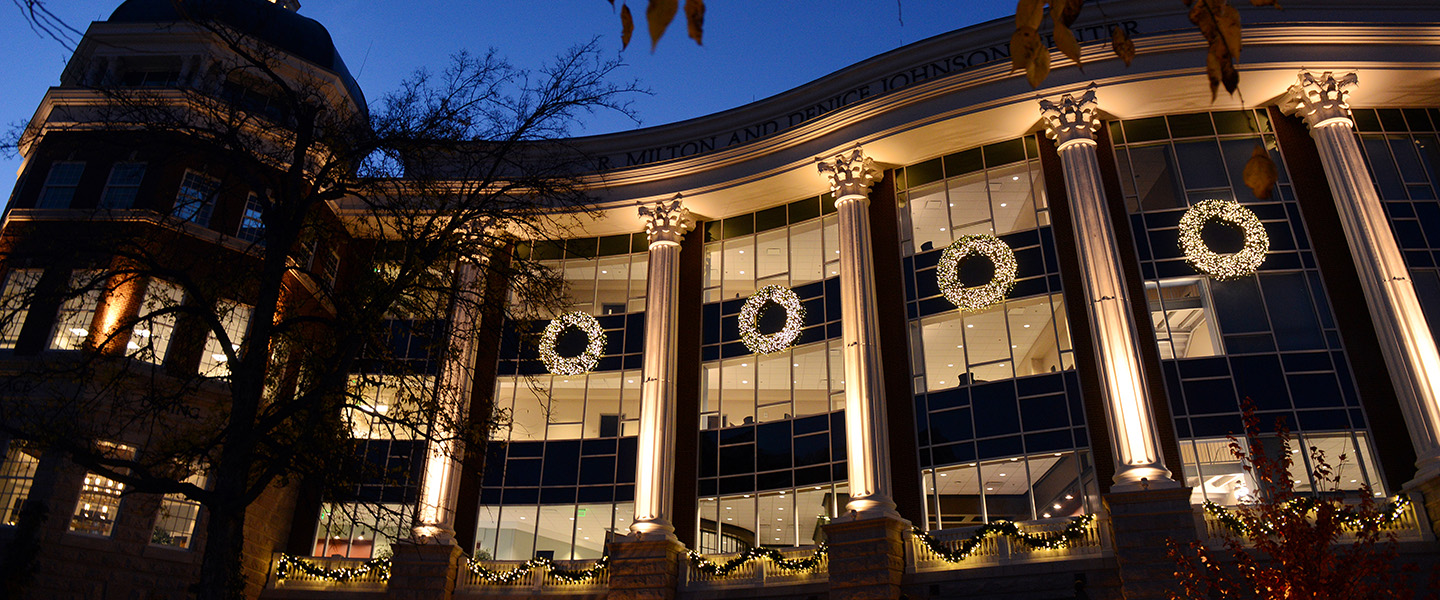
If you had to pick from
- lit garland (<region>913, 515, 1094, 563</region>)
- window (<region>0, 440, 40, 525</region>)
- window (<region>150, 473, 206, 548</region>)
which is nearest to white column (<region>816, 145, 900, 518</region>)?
lit garland (<region>913, 515, 1094, 563</region>)

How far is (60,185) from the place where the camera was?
2814 cm

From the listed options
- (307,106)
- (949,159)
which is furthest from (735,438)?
(307,106)

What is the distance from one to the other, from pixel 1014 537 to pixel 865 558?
362 centimetres

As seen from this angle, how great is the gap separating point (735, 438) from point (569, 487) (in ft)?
17.7

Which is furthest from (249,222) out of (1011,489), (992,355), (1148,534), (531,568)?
(1148,534)

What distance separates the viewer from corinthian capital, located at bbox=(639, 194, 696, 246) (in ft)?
105

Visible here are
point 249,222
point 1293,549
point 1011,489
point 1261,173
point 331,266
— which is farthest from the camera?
point 331,266

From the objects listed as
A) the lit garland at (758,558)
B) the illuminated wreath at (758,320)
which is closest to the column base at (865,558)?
the lit garland at (758,558)

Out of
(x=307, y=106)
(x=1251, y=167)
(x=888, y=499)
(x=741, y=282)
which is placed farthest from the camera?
(x=741, y=282)

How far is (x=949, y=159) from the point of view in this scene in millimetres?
30156

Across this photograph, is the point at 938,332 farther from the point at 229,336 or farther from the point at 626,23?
the point at 626,23

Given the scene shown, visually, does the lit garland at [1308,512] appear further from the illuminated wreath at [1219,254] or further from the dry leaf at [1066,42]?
the dry leaf at [1066,42]

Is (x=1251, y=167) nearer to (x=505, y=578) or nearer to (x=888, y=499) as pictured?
(x=888, y=499)

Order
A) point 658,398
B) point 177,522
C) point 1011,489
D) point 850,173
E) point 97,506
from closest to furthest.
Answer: point 97,506 < point 1011,489 < point 177,522 < point 658,398 < point 850,173
